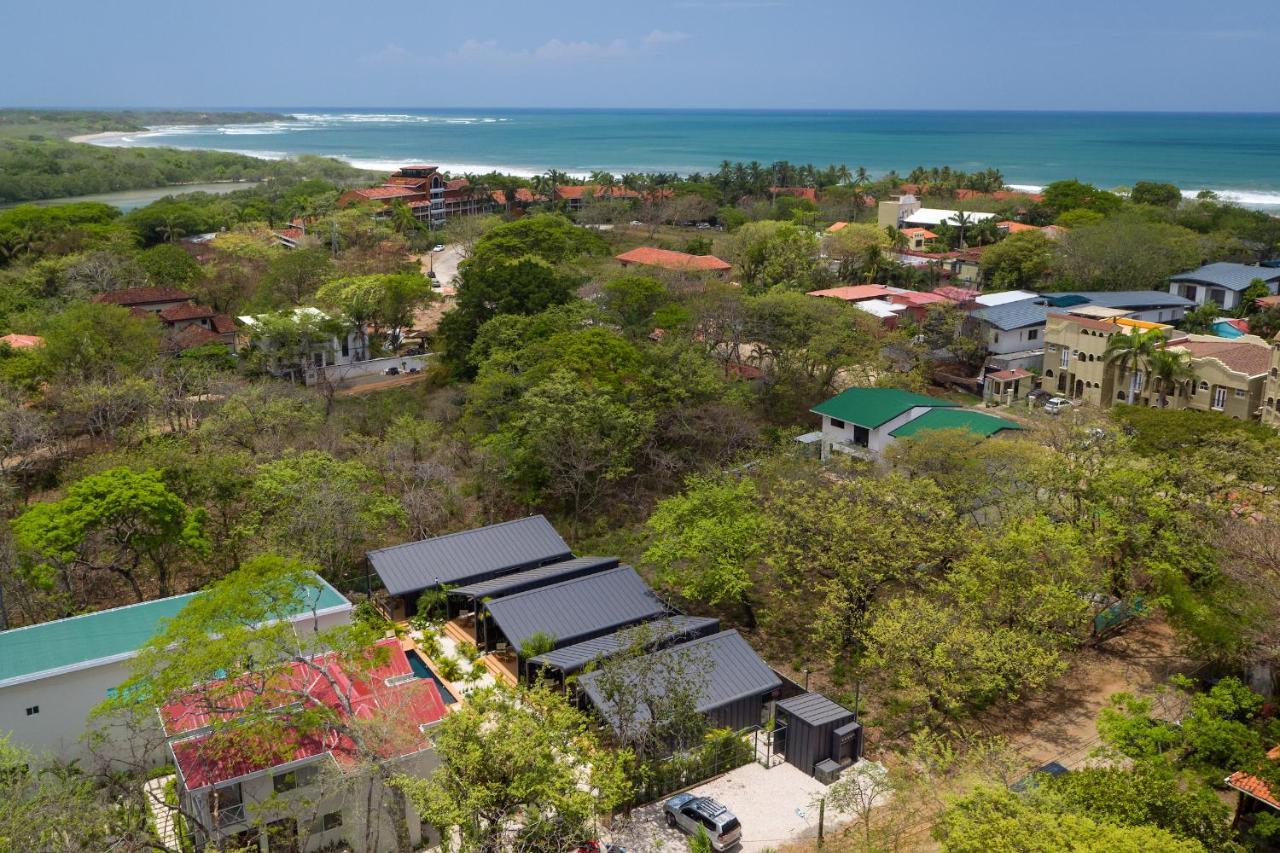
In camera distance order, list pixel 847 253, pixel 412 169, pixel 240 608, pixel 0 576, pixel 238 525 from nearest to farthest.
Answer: pixel 240 608
pixel 0 576
pixel 238 525
pixel 847 253
pixel 412 169

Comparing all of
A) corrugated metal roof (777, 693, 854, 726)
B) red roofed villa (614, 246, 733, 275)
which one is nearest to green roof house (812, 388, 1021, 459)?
corrugated metal roof (777, 693, 854, 726)

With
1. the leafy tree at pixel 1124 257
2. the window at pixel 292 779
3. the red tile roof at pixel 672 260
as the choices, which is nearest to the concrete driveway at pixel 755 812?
the window at pixel 292 779

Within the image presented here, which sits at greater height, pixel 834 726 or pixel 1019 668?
pixel 1019 668

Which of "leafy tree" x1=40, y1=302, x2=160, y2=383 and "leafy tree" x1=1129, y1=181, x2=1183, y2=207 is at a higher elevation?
"leafy tree" x1=1129, y1=181, x2=1183, y2=207

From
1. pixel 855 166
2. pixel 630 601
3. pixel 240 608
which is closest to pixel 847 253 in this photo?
pixel 630 601

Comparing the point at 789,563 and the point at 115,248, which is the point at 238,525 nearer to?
the point at 789,563

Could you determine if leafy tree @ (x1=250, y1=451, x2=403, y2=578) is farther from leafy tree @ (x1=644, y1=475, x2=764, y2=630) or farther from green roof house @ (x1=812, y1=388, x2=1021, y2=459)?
green roof house @ (x1=812, y1=388, x2=1021, y2=459)
